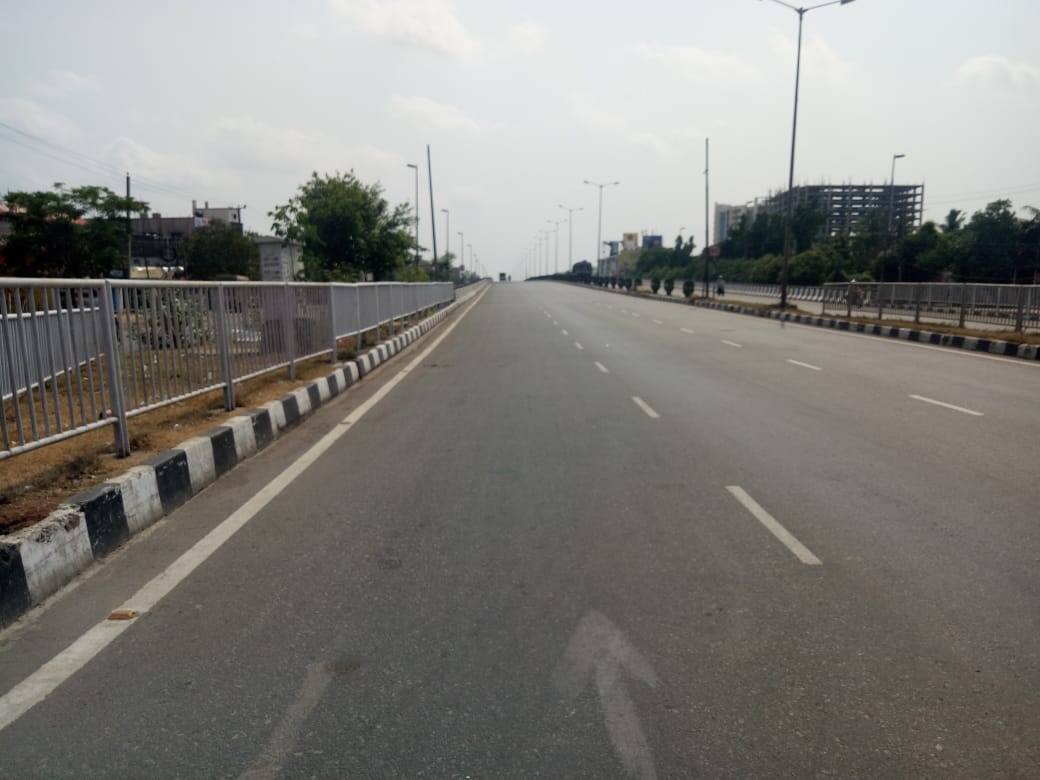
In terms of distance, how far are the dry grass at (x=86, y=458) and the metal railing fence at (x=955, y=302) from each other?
18.7 meters

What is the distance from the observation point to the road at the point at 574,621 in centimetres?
271

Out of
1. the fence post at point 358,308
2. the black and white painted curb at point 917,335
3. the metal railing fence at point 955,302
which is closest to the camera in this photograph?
the fence post at point 358,308

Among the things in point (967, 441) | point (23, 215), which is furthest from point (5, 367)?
point (23, 215)

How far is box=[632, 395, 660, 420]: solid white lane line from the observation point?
945 cm

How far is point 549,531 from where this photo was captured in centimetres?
500

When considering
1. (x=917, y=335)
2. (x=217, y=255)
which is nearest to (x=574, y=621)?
(x=917, y=335)

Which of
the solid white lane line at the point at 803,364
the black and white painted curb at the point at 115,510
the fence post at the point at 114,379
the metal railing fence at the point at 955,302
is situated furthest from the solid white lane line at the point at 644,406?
the metal railing fence at the point at 955,302

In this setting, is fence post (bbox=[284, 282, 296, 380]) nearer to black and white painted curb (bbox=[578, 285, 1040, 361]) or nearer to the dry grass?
the dry grass

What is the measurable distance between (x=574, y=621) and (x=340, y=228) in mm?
33796

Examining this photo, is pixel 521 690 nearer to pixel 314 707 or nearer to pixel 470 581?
pixel 314 707

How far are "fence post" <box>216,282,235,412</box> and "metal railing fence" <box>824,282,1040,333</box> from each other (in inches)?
733

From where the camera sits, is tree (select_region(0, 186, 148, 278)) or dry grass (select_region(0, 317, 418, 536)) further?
tree (select_region(0, 186, 148, 278))

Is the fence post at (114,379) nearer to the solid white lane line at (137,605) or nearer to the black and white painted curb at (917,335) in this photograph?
the solid white lane line at (137,605)

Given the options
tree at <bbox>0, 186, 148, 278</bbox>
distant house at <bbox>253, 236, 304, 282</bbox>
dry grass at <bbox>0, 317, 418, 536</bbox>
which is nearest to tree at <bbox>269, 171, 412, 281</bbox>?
distant house at <bbox>253, 236, 304, 282</bbox>
